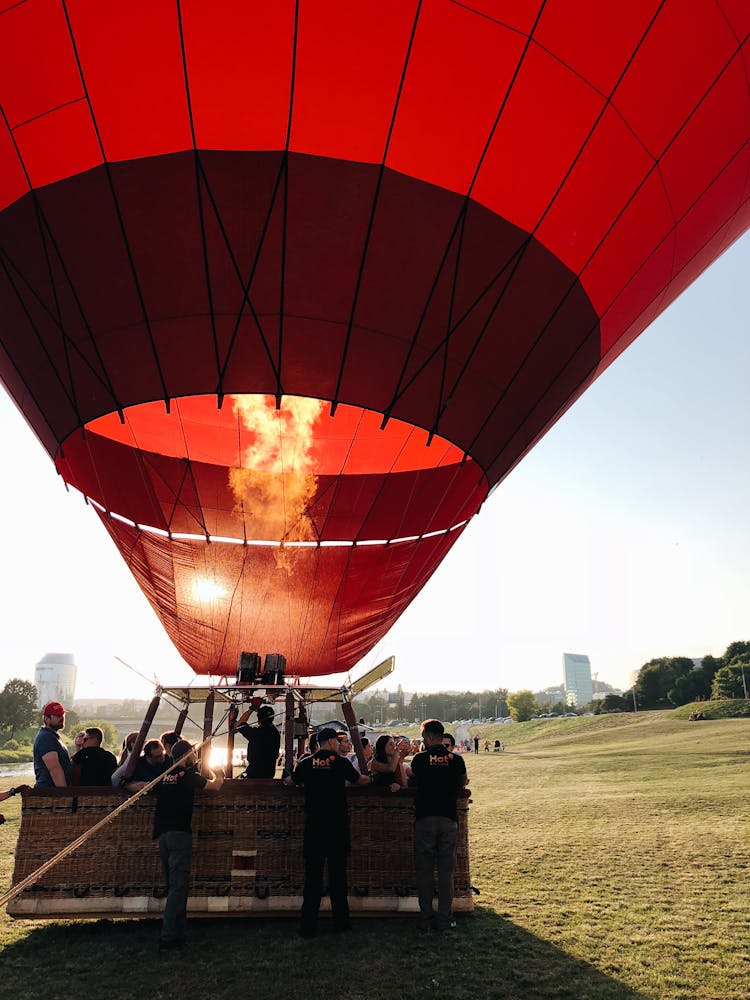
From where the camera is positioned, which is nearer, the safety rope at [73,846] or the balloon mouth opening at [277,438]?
the safety rope at [73,846]

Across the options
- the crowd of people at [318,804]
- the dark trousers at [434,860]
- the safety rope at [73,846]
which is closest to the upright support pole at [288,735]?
the safety rope at [73,846]

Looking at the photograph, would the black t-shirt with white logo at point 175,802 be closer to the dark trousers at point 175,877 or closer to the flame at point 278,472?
the dark trousers at point 175,877

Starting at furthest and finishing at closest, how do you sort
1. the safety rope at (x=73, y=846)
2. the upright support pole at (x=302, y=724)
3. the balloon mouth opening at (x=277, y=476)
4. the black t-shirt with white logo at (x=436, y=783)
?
the balloon mouth opening at (x=277, y=476) < the upright support pole at (x=302, y=724) < the black t-shirt with white logo at (x=436, y=783) < the safety rope at (x=73, y=846)

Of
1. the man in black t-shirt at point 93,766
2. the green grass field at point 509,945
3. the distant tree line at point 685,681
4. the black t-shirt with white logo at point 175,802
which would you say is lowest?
the green grass field at point 509,945

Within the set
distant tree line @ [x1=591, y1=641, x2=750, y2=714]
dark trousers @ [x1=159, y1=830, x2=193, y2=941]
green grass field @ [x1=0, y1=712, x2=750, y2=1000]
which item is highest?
distant tree line @ [x1=591, y1=641, x2=750, y2=714]

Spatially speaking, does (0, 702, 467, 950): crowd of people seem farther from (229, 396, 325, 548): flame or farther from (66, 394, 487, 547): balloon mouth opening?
(229, 396, 325, 548): flame

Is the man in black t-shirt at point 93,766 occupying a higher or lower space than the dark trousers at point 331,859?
higher

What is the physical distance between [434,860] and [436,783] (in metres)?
0.60

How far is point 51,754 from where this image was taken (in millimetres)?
5438

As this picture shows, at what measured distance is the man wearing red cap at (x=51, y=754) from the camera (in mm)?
5387

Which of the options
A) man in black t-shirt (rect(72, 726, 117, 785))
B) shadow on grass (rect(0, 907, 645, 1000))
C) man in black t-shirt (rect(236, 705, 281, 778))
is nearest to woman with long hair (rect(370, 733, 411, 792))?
shadow on grass (rect(0, 907, 645, 1000))

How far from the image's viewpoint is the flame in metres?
9.82

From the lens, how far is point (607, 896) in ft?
19.7

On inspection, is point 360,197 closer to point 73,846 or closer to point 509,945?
point 73,846
